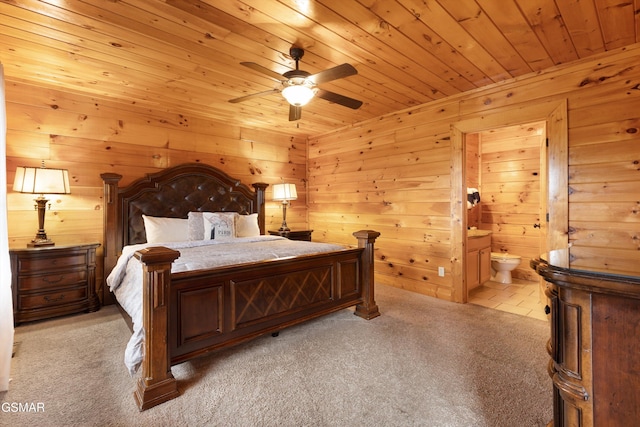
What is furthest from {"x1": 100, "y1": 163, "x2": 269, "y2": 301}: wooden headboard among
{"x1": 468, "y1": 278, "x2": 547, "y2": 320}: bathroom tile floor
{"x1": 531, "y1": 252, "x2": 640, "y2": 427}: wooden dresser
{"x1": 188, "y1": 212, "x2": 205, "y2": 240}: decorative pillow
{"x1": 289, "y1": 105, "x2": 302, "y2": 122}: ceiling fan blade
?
{"x1": 531, "y1": 252, "x2": 640, "y2": 427}: wooden dresser

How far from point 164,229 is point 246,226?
959 millimetres

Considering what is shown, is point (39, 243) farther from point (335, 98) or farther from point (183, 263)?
point (335, 98)

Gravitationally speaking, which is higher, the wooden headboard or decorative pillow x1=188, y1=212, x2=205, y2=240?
the wooden headboard

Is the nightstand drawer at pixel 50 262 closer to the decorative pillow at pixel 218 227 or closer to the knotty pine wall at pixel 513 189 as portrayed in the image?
the decorative pillow at pixel 218 227

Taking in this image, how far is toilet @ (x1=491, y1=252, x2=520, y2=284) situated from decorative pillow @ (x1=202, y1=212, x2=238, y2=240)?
3.70 m

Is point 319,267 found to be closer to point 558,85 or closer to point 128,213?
point 128,213

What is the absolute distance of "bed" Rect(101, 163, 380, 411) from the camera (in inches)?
68.8

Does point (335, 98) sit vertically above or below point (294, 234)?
above

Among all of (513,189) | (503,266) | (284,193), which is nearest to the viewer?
(503,266)

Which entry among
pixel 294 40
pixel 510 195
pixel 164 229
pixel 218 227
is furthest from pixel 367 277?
pixel 510 195

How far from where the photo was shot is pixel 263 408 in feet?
5.50

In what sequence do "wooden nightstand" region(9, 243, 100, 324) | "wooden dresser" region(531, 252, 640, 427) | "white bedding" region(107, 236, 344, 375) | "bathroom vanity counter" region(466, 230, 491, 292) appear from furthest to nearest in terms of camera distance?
"bathroom vanity counter" region(466, 230, 491, 292), "wooden nightstand" region(9, 243, 100, 324), "white bedding" region(107, 236, 344, 375), "wooden dresser" region(531, 252, 640, 427)

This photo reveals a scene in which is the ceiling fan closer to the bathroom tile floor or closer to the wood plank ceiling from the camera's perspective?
the wood plank ceiling

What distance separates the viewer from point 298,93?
7.70ft
